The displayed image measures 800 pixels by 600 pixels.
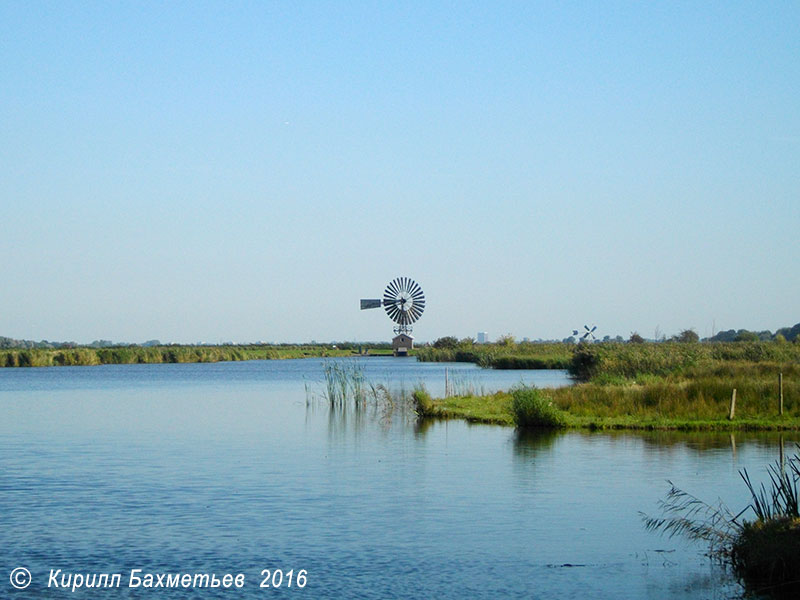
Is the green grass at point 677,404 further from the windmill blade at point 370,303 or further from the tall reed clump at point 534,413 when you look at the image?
the windmill blade at point 370,303

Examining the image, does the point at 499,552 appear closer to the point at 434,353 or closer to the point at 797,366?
the point at 797,366

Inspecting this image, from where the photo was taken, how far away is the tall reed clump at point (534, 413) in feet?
95.1

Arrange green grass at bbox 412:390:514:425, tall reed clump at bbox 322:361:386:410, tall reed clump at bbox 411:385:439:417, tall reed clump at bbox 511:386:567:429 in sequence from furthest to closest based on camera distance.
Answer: tall reed clump at bbox 322:361:386:410 → tall reed clump at bbox 411:385:439:417 → green grass at bbox 412:390:514:425 → tall reed clump at bbox 511:386:567:429

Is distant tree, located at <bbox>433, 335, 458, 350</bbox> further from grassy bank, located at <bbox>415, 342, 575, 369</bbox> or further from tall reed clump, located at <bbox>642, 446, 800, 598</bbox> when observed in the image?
tall reed clump, located at <bbox>642, 446, 800, 598</bbox>

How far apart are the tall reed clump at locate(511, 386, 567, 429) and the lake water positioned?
2.68 ft

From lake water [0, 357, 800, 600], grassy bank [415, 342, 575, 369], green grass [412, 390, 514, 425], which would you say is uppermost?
grassy bank [415, 342, 575, 369]

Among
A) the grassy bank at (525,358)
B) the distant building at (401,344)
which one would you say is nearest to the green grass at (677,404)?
the grassy bank at (525,358)

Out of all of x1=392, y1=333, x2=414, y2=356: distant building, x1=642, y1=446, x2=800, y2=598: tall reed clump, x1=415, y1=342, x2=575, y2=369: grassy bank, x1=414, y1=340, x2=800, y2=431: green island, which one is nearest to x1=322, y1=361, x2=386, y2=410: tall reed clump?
x1=414, y1=340, x2=800, y2=431: green island

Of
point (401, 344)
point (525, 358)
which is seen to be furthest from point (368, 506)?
point (401, 344)

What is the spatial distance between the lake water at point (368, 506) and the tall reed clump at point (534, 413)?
0.82 meters

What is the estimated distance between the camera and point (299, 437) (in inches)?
1123

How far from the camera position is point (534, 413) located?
95.5 ft

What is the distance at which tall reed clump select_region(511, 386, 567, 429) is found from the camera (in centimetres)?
2900

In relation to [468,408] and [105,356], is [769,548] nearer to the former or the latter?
[468,408]
